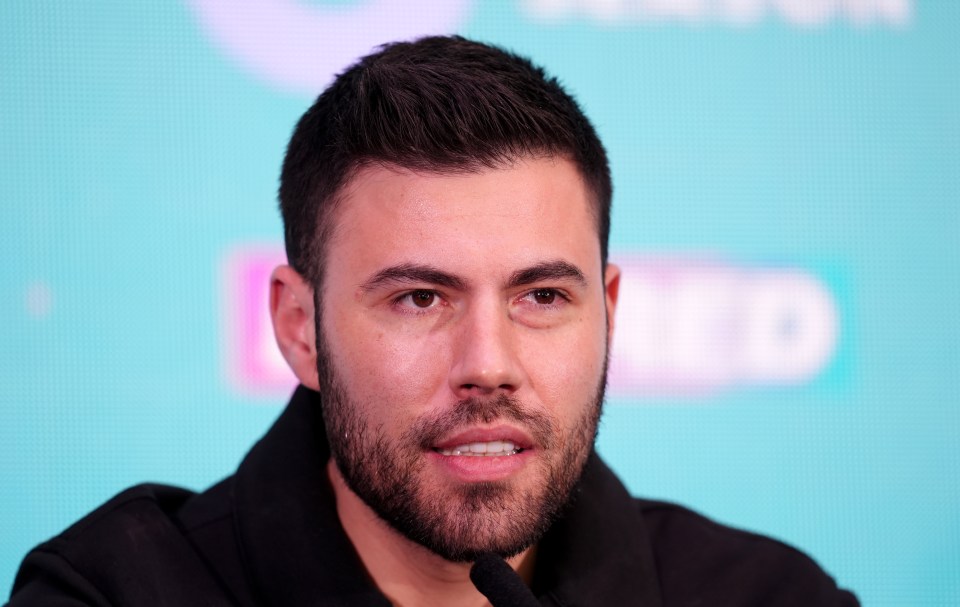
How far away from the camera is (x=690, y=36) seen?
2.36 m

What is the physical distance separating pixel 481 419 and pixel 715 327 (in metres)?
1.14

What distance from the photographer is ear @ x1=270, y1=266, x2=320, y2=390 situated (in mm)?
1497

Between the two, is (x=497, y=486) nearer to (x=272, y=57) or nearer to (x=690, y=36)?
(x=272, y=57)

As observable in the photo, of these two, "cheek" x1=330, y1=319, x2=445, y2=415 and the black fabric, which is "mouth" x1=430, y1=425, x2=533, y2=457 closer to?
"cheek" x1=330, y1=319, x2=445, y2=415

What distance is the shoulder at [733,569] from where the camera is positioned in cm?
156

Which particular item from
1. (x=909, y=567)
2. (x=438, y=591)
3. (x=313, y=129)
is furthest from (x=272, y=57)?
(x=909, y=567)

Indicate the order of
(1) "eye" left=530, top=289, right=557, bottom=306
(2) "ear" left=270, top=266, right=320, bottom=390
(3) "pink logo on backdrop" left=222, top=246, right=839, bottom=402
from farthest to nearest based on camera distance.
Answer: (3) "pink logo on backdrop" left=222, top=246, right=839, bottom=402, (2) "ear" left=270, top=266, right=320, bottom=390, (1) "eye" left=530, top=289, right=557, bottom=306

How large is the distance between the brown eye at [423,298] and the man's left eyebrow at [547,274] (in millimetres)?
89

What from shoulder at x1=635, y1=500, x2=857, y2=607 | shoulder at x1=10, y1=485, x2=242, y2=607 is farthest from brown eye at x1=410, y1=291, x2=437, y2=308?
shoulder at x1=635, y1=500, x2=857, y2=607

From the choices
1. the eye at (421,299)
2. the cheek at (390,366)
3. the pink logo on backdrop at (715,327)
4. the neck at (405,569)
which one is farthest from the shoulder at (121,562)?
the pink logo on backdrop at (715,327)

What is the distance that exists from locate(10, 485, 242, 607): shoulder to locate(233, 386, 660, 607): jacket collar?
0.23 feet

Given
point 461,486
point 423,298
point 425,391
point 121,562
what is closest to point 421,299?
point 423,298

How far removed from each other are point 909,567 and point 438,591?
1.25 metres

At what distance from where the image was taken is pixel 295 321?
60.1 inches
